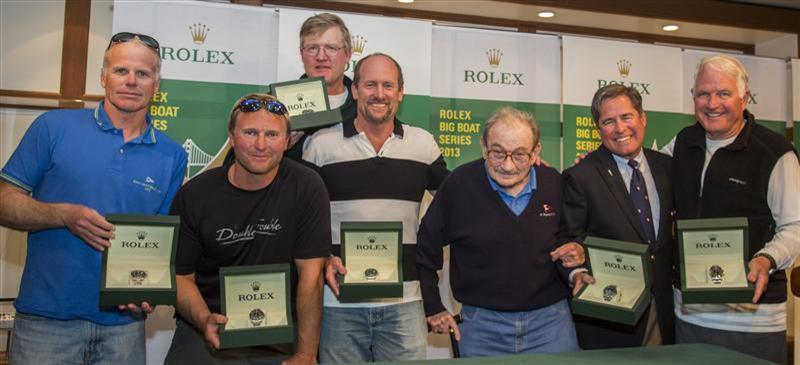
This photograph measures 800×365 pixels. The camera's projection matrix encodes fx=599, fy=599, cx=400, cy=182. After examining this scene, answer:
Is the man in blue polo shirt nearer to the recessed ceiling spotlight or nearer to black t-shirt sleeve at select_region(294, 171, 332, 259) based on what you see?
black t-shirt sleeve at select_region(294, 171, 332, 259)

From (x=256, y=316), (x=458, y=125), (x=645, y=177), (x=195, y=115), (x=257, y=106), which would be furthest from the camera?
(x=458, y=125)

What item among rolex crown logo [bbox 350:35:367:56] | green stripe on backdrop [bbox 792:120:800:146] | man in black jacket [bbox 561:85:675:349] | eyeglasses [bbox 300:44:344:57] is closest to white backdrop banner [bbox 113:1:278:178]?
rolex crown logo [bbox 350:35:367:56]

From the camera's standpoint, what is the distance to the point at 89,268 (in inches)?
90.4

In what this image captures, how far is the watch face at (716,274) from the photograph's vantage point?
225 cm

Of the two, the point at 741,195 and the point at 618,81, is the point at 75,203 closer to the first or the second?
the point at 741,195

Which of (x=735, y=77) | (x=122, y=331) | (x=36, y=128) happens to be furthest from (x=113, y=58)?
(x=735, y=77)

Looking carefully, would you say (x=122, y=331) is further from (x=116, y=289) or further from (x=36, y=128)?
(x=36, y=128)

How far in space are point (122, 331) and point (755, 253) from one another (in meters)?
2.55

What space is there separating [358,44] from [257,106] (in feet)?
5.84

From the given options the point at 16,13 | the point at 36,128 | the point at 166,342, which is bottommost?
the point at 166,342

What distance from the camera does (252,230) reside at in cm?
229

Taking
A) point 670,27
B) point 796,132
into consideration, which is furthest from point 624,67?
point 670,27

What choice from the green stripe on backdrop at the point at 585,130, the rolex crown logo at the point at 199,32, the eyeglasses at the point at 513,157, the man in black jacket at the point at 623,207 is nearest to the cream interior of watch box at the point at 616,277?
the man in black jacket at the point at 623,207

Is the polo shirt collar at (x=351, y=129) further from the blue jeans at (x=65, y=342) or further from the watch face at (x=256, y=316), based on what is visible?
the blue jeans at (x=65, y=342)
